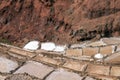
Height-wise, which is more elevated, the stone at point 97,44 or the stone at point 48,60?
the stone at point 97,44

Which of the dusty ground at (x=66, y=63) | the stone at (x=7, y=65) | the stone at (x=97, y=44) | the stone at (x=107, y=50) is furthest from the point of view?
the stone at (x=97, y=44)

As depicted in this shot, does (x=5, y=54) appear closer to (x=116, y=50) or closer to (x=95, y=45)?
(x=95, y=45)

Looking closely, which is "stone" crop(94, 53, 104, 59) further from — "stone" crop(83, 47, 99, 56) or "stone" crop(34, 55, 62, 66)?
"stone" crop(34, 55, 62, 66)

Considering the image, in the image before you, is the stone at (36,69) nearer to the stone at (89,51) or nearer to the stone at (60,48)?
the stone at (60,48)

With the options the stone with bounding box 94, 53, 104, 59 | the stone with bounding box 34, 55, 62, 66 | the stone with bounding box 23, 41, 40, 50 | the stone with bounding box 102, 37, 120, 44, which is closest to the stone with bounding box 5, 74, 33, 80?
the stone with bounding box 34, 55, 62, 66

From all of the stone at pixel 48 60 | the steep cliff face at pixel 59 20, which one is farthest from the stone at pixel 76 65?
the steep cliff face at pixel 59 20
